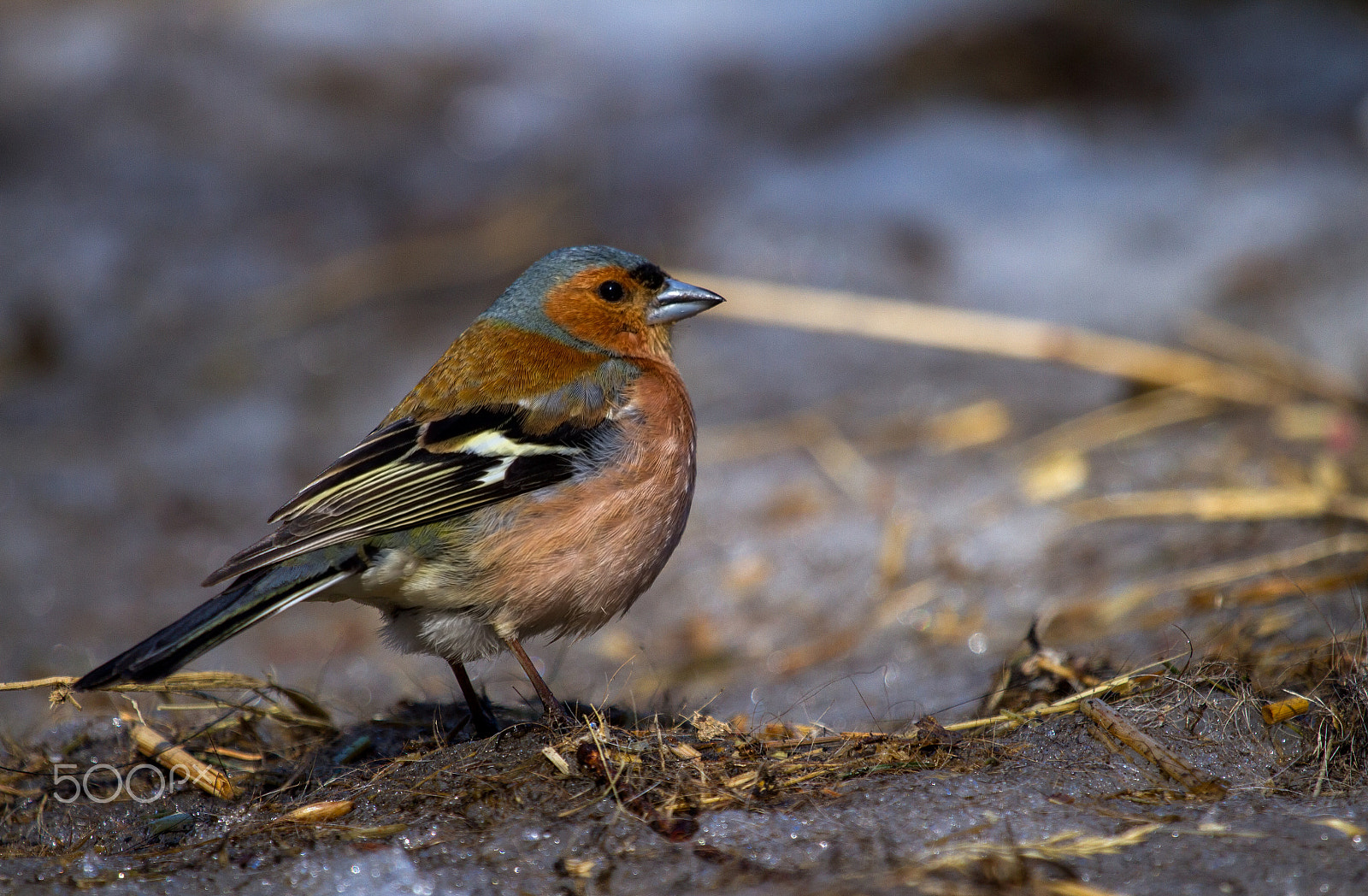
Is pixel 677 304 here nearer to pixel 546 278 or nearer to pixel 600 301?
pixel 600 301

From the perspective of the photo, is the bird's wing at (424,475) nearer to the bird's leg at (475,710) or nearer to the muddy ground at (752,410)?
the bird's leg at (475,710)

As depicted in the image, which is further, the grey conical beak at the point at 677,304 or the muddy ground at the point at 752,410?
the grey conical beak at the point at 677,304

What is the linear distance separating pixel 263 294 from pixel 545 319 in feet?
13.6

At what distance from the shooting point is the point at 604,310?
151 inches

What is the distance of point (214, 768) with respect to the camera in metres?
2.92

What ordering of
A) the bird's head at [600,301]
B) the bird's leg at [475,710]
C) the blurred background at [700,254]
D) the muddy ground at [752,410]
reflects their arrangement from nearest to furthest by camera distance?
the muddy ground at [752,410], the bird's leg at [475,710], the bird's head at [600,301], the blurred background at [700,254]

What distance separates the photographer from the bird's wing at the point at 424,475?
2893 millimetres

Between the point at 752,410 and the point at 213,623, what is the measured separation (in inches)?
153

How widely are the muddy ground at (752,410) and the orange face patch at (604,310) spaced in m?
1.04

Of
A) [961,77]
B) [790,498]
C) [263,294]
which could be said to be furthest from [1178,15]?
[263,294]

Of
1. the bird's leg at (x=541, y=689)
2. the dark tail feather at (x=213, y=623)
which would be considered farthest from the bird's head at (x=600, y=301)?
the dark tail feather at (x=213, y=623)

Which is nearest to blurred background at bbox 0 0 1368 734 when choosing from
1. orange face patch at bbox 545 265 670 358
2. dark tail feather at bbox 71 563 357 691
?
dark tail feather at bbox 71 563 357 691

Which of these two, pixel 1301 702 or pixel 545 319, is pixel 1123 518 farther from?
pixel 545 319

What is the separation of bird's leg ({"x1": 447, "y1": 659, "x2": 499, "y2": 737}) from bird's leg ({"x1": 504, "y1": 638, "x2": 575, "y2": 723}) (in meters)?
0.14
